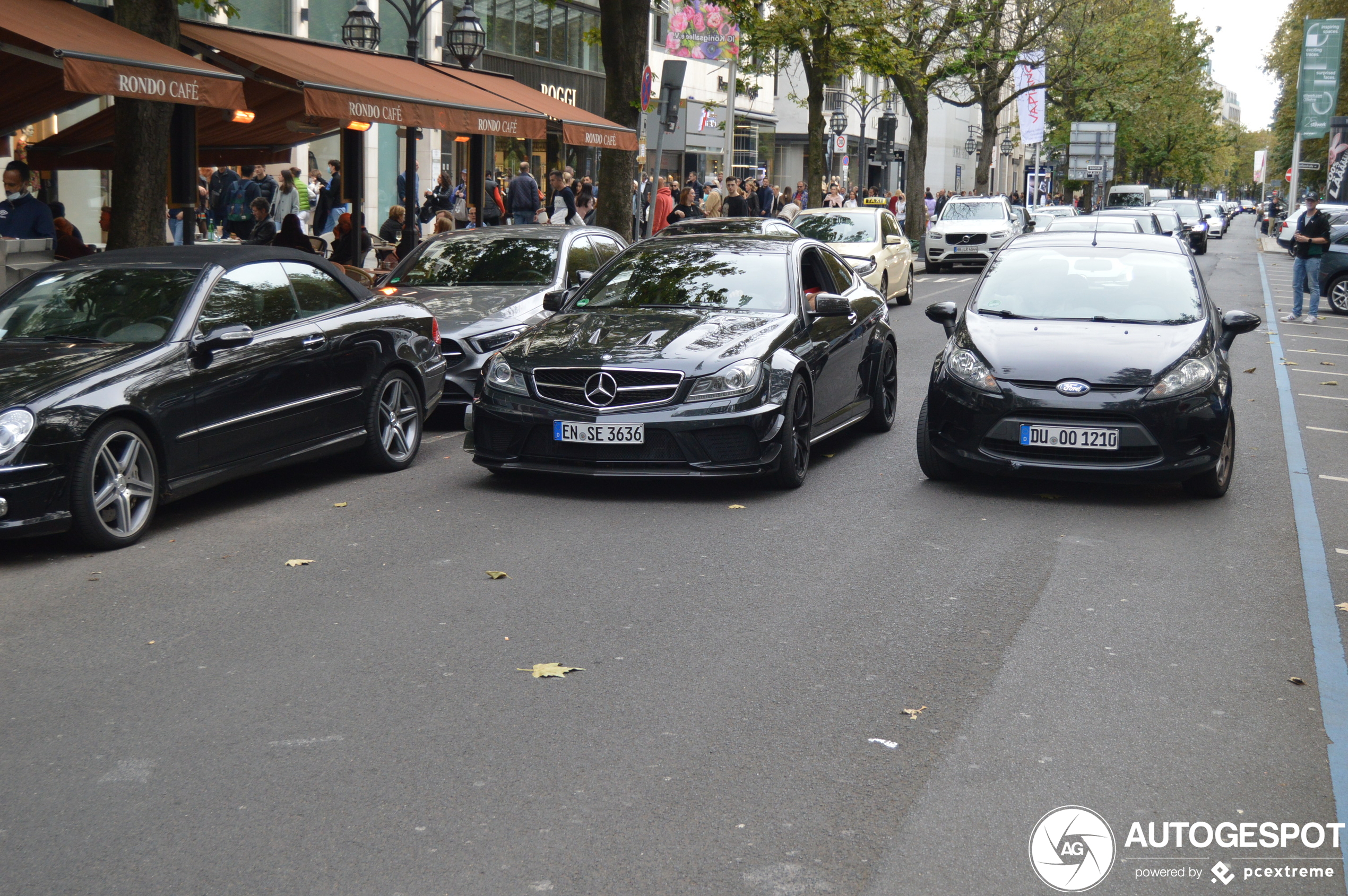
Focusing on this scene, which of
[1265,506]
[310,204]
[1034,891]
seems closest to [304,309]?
[1265,506]

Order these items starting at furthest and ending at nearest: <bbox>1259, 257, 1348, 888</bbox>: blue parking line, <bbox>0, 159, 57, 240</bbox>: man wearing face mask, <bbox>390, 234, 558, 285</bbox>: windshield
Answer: <bbox>0, 159, 57, 240</bbox>: man wearing face mask, <bbox>390, 234, 558, 285</bbox>: windshield, <bbox>1259, 257, 1348, 888</bbox>: blue parking line

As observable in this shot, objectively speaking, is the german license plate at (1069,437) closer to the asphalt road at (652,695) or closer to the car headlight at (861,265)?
the asphalt road at (652,695)

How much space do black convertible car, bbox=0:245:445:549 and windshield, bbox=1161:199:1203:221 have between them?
48390 millimetres

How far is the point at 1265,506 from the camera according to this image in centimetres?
859

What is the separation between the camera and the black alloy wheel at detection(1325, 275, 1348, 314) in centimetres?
2397

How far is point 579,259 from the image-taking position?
1293 centimetres

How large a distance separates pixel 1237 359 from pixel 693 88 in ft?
125

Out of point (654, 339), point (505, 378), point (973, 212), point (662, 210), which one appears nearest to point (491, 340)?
point (505, 378)

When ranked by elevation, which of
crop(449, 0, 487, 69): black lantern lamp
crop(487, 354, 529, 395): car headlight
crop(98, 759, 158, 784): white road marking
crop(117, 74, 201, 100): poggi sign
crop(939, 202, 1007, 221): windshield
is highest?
crop(449, 0, 487, 69): black lantern lamp

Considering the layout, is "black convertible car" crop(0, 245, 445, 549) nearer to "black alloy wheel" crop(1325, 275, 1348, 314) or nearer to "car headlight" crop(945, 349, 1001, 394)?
"car headlight" crop(945, 349, 1001, 394)

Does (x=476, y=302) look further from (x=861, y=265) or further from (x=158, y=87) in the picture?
(x=861, y=265)

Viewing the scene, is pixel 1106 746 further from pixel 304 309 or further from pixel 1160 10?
pixel 1160 10

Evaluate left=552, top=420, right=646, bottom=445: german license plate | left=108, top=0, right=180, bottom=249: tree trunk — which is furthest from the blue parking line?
left=108, top=0, right=180, bottom=249: tree trunk

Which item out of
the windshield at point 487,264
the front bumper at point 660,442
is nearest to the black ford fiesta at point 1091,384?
the front bumper at point 660,442
